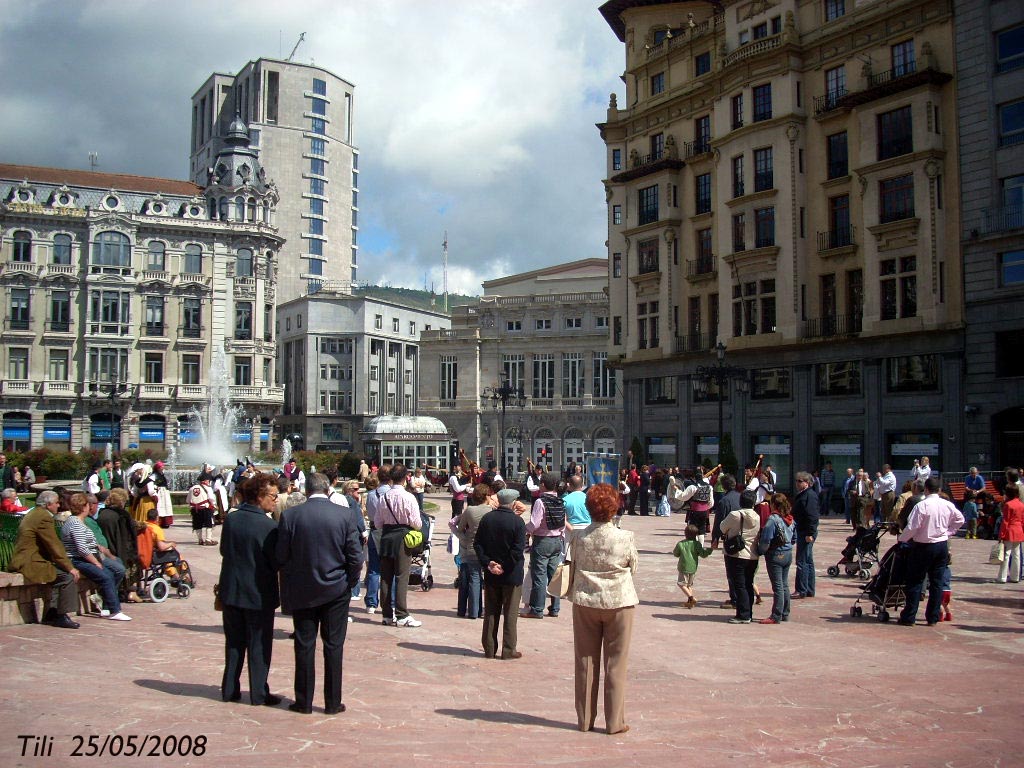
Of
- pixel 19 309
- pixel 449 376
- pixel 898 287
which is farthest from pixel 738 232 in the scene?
pixel 19 309

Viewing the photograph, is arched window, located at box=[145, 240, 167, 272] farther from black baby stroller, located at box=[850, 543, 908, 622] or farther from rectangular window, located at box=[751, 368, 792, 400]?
black baby stroller, located at box=[850, 543, 908, 622]

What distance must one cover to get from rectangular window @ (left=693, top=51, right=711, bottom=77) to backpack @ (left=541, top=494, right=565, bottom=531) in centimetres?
3598

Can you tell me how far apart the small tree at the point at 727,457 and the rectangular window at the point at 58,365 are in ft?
164

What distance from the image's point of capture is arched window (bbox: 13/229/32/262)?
65000mm

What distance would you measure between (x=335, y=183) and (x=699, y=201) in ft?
191

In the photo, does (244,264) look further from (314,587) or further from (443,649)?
(314,587)

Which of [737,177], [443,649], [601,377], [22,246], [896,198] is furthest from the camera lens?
[601,377]

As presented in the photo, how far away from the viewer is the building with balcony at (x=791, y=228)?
33781 millimetres

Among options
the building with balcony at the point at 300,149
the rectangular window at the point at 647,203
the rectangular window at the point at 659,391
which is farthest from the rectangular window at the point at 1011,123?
the building with balcony at the point at 300,149

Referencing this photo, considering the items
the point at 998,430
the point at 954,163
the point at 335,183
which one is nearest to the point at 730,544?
the point at 998,430

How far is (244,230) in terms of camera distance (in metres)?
69.3

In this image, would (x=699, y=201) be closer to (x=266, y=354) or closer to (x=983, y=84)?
(x=983, y=84)

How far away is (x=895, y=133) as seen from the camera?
115ft

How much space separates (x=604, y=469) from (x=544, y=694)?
22.9 metres
